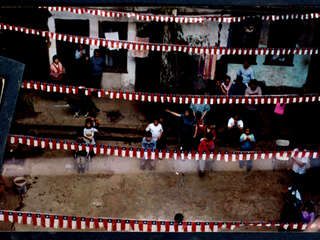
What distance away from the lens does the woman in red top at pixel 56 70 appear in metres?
12.0

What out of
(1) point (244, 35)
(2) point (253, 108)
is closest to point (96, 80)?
(2) point (253, 108)

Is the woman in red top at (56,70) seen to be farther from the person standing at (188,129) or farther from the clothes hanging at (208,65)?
the clothes hanging at (208,65)

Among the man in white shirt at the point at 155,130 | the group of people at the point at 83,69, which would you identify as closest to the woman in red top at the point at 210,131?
the man in white shirt at the point at 155,130

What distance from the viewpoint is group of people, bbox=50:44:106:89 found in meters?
12.1

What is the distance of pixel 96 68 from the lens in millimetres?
12406

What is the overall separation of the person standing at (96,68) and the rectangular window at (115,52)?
2.87 feet

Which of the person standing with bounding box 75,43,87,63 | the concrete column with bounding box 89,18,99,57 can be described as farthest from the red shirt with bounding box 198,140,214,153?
the concrete column with bounding box 89,18,99,57

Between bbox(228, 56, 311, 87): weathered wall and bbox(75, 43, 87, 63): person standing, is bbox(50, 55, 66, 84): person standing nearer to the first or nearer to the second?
bbox(75, 43, 87, 63): person standing

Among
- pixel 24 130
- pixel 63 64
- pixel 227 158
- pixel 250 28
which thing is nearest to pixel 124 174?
pixel 227 158

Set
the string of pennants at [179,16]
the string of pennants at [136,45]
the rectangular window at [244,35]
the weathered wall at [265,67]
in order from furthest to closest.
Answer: the rectangular window at [244,35]
the weathered wall at [265,67]
the string of pennants at [136,45]
the string of pennants at [179,16]

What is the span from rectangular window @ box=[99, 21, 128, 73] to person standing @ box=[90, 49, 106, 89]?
874mm

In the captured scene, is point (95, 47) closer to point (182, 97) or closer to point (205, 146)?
point (182, 97)

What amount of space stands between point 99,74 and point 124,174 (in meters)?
4.43

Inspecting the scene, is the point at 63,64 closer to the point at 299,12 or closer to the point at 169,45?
the point at 169,45
